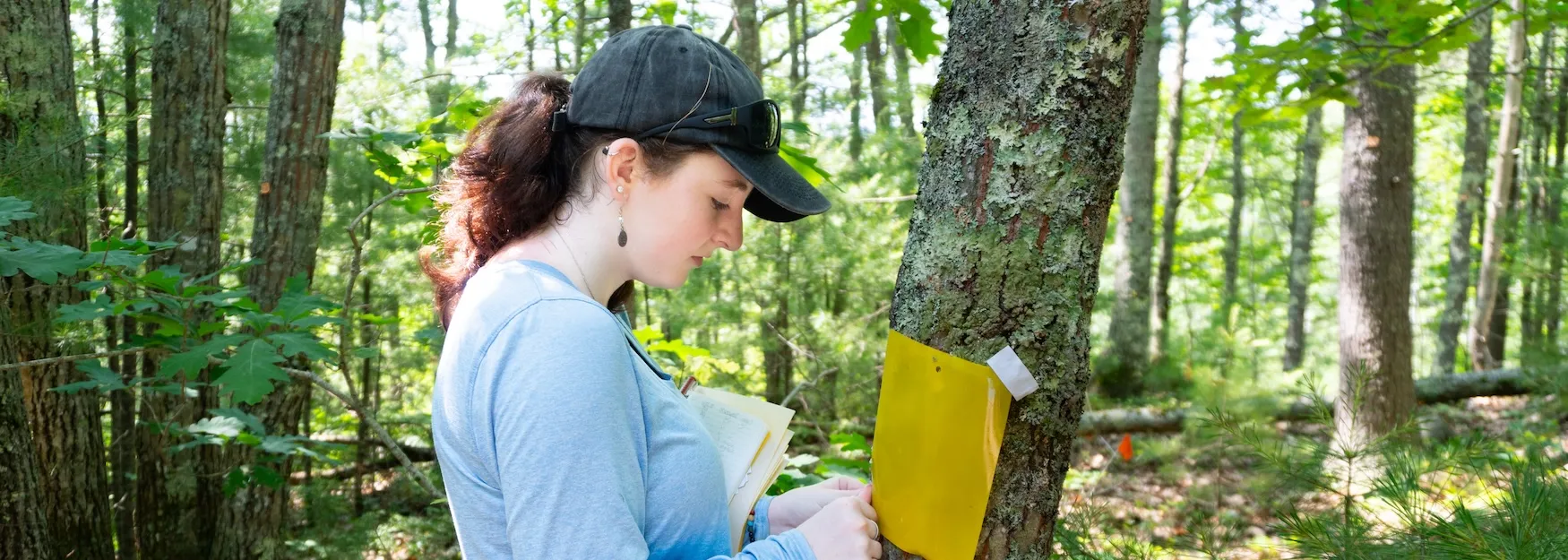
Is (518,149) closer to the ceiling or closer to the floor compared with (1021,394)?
closer to the ceiling

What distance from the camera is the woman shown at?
3.30ft

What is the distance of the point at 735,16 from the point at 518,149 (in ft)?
14.0

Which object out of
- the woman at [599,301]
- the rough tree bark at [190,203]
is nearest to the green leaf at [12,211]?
the woman at [599,301]

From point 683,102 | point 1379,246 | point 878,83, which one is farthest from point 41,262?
point 878,83

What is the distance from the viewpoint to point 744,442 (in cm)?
132

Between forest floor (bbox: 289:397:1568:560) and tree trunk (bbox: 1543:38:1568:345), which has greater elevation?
tree trunk (bbox: 1543:38:1568:345)

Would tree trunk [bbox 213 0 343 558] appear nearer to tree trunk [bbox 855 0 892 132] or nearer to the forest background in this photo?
the forest background

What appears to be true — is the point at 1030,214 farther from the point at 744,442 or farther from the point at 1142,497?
the point at 1142,497

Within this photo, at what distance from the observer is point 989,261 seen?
121 centimetres

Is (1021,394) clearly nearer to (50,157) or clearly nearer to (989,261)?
(989,261)

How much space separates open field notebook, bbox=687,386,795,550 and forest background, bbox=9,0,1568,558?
1.14ft

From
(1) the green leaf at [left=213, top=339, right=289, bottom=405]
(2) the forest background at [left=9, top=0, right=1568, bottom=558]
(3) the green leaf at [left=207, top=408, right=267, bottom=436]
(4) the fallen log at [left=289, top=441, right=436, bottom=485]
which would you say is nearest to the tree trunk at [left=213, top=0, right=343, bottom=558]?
(2) the forest background at [left=9, top=0, right=1568, bottom=558]

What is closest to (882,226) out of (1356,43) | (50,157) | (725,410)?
(1356,43)

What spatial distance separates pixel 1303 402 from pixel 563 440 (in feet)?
24.5
